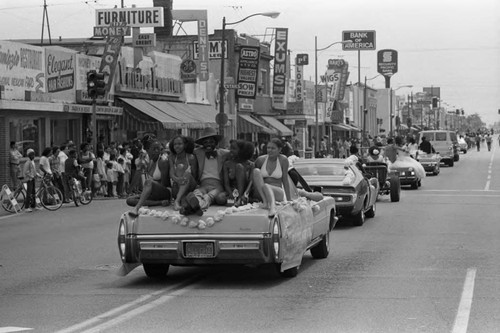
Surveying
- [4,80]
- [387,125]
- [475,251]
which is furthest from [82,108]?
[387,125]

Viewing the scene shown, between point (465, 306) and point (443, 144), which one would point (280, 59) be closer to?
point (443, 144)

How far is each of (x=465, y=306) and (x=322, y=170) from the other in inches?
407

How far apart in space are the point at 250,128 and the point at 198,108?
9547 millimetres

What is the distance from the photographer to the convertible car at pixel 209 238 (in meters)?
10.8

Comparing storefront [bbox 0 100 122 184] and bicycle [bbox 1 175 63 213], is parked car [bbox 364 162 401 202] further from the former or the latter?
storefront [bbox 0 100 122 184]

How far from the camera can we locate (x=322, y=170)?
19781mm

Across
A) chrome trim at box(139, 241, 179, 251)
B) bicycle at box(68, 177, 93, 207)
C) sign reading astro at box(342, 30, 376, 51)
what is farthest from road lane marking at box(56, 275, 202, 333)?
sign reading astro at box(342, 30, 376, 51)

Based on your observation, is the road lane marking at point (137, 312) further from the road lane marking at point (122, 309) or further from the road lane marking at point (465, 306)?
the road lane marking at point (465, 306)

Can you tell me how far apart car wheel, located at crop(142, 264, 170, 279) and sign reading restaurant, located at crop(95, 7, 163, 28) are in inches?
1428

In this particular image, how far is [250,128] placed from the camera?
59031 millimetres

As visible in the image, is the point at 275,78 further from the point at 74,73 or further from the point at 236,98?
the point at 74,73

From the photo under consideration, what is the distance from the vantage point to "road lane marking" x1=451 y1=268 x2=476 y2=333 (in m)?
8.45

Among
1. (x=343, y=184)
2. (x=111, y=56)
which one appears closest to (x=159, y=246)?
(x=343, y=184)

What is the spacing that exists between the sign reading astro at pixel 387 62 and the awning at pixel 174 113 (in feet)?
310
